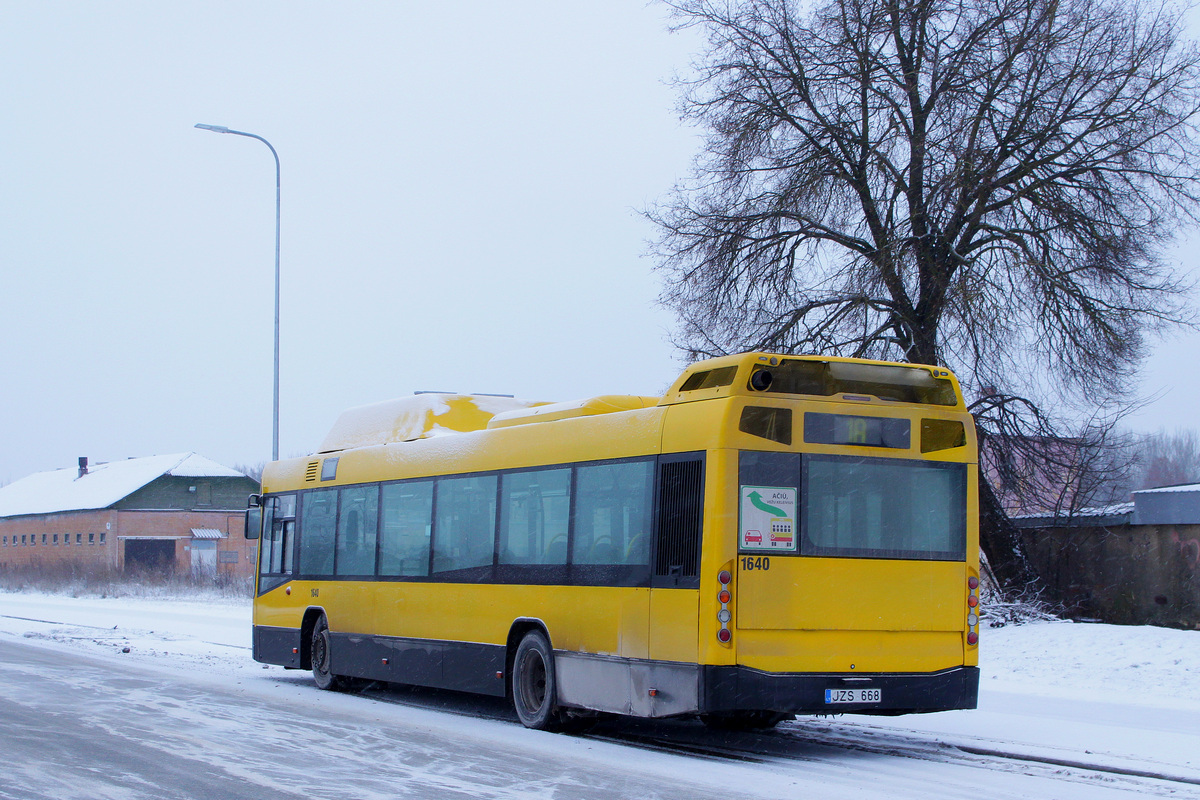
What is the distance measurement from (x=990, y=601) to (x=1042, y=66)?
351 inches

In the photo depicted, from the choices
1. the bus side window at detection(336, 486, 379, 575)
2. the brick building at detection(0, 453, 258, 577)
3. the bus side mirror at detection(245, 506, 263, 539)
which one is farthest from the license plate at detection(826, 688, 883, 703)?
the brick building at detection(0, 453, 258, 577)

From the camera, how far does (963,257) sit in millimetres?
21062

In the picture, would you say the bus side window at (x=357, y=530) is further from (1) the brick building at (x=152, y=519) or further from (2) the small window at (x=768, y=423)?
(1) the brick building at (x=152, y=519)

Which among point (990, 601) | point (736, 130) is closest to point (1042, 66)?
point (736, 130)

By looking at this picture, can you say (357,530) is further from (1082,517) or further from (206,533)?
(206,533)

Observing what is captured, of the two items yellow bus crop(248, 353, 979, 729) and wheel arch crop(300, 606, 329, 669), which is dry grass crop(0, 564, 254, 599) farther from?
yellow bus crop(248, 353, 979, 729)

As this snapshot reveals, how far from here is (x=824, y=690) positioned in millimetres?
9305

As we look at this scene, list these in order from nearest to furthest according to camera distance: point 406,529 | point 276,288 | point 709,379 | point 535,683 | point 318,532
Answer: point 709,379 → point 535,683 → point 406,529 → point 318,532 → point 276,288

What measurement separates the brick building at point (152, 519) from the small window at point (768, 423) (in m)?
65.8

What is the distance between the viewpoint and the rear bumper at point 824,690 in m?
9.06

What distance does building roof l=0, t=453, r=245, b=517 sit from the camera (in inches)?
2992

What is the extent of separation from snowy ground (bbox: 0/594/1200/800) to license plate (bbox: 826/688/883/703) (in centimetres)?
47

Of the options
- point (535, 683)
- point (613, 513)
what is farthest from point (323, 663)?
point (613, 513)

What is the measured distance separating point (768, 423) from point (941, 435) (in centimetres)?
161
